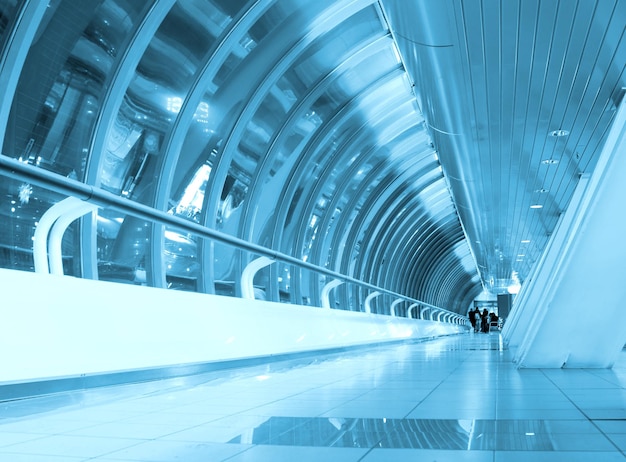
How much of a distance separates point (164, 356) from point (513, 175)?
29.7 feet

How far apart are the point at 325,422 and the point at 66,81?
5715mm

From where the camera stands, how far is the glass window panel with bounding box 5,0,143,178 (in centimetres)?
716

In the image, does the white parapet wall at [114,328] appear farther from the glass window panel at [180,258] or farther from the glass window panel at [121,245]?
the glass window panel at [180,258]

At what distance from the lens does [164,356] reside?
498 centimetres

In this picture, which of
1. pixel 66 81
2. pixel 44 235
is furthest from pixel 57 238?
pixel 66 81

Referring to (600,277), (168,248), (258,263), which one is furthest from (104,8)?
(600,277)

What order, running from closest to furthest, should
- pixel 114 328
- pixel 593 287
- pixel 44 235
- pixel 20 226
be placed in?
pixel 44 235
pixel 114 328
pixel 593 287
pixel 20 226

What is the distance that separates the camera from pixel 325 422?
3.15m

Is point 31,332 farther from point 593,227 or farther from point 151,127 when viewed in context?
point 151,127

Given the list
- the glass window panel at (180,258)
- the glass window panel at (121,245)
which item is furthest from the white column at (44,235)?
the glass window panel at (180,258)

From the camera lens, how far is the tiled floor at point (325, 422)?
236 centimetres

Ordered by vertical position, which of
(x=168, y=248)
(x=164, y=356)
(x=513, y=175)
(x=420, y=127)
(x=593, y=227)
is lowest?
(x=164, y=356)

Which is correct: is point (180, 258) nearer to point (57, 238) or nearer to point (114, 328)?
point (114, 328)

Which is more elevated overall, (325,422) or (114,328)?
(114,328)
